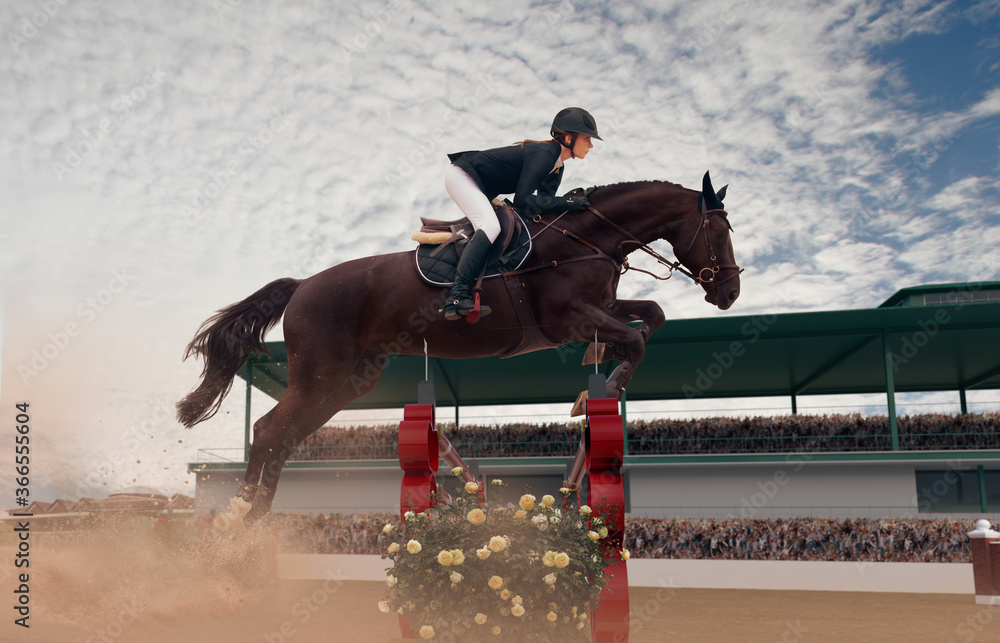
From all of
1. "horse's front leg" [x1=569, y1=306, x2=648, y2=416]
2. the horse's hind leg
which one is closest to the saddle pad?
"horse's front leg" [x1=569, y1=306, x2=648, y2=416]

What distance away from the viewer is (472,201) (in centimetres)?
445

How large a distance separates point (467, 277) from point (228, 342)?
2.02 metres

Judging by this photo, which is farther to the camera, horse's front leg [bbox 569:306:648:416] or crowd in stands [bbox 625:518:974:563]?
crowd in stands [bbox 625:518:974:563]

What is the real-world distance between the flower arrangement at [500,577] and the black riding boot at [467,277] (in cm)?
116

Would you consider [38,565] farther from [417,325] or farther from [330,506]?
[330,506]

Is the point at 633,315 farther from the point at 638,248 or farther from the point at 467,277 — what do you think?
the point at 467,277

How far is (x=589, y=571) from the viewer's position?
141 inches

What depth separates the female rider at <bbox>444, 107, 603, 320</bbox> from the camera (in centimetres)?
421

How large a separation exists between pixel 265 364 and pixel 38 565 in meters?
13.9

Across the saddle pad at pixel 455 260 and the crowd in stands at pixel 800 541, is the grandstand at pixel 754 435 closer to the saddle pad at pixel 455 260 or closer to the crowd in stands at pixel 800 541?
the crowd in stands at pixel 800 541

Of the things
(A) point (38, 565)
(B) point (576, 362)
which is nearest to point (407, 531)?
(A) point (38, 565)

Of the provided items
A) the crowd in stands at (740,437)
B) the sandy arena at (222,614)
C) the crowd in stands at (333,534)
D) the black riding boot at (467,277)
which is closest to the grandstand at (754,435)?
the crowd in stands at (740,437)

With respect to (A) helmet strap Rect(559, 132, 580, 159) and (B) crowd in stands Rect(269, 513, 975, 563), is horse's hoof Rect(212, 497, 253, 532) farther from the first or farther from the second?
(B) crowd in stands Rect(269, 513, 975, 563)

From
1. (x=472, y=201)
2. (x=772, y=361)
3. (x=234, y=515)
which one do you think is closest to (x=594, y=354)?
(x=472, y=201)
